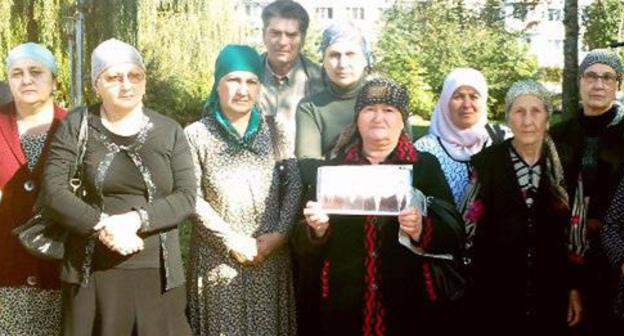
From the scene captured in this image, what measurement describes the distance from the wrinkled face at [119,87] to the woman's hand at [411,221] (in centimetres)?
140

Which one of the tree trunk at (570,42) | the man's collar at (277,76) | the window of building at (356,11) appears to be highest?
the window of building at (356,11)

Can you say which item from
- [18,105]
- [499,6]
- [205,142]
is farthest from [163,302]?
[499,6]

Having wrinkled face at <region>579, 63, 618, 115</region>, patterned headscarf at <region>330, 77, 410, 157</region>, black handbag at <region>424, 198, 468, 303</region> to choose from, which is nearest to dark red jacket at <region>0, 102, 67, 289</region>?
patterned headscarf at <region>330, 77, 410, 157</region>

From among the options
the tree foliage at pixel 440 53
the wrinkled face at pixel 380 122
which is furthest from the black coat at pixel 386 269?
the tree foliage at pixel 440 53

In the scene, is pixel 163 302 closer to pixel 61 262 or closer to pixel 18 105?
pixel 61 262

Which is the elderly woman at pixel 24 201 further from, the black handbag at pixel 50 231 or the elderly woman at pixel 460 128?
the elderly woman at pixel 460 128

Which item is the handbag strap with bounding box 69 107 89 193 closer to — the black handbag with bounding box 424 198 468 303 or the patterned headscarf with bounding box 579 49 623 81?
the black handbag with bounding box 424 198 468 303

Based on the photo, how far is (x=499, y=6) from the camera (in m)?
22.8

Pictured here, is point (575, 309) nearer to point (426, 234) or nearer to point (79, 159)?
point (426, 234)

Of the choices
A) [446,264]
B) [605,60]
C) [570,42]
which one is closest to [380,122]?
[446,264]

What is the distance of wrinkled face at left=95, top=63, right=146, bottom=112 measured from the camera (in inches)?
145

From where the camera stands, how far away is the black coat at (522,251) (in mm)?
4023

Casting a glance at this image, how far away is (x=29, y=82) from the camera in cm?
397

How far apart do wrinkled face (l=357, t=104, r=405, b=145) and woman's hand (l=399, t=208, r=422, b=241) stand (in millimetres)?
417
